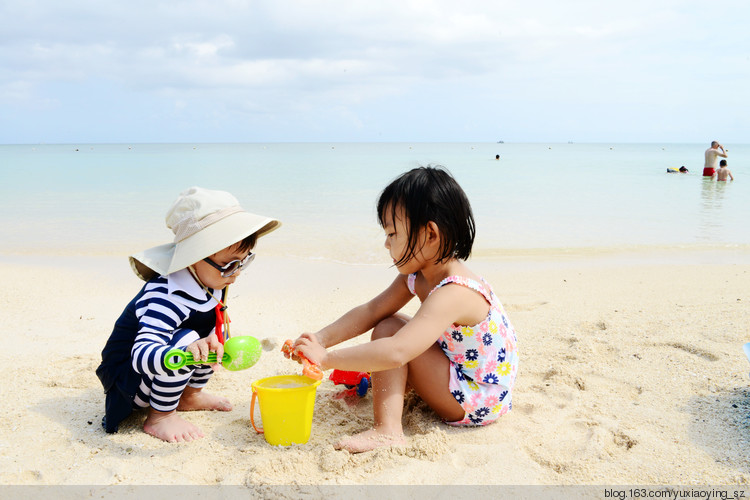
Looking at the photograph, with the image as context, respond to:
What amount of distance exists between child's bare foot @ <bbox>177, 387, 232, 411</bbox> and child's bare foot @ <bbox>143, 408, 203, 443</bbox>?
0.67ft

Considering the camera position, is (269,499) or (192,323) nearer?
(269,499)

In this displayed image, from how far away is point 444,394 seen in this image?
2369 millimetres

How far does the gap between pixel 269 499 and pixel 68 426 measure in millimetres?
1156

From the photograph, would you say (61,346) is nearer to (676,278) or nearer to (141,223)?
(676,278)

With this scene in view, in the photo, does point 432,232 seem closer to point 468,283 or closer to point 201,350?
point 468,283

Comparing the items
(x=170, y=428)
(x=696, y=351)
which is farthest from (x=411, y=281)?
(x=696, y=351)

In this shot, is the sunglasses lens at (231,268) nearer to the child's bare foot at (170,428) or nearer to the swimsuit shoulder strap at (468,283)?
the child's bare foot at (170,428)

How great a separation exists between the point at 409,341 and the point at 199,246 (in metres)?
0.98

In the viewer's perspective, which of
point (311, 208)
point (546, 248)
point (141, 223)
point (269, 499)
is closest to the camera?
point (269, 499)

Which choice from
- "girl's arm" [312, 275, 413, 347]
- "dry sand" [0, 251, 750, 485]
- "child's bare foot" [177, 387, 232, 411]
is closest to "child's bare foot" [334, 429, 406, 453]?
"dry sand" [0, 251, 750, 485]

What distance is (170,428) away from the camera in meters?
2.37

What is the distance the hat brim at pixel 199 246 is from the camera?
232 cm

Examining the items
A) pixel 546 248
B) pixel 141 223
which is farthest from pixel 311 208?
pixel 546 248

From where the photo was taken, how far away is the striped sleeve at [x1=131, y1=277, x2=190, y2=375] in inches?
84.9
